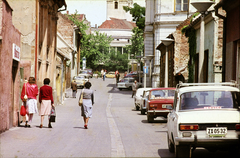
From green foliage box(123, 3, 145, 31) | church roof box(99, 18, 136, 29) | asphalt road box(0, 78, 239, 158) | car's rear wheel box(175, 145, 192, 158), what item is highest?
church roof box(99, 18, 136, 29)

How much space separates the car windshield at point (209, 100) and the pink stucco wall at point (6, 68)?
20.4 ft

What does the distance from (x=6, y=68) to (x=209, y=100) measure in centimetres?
745

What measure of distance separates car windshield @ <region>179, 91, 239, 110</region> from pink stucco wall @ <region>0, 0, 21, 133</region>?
622cm

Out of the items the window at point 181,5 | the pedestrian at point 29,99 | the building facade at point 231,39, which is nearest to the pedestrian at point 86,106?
the pedestrian at point 29,99

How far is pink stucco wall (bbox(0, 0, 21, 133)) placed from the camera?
43.7 feet

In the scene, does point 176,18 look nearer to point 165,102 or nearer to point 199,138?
point 165,102

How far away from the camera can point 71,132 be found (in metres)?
14.4

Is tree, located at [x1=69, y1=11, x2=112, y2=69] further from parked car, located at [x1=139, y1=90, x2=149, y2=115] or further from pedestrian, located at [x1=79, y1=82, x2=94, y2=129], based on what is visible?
pedestrian, located at [x1=79, y1=82, x2=94, y2=129]

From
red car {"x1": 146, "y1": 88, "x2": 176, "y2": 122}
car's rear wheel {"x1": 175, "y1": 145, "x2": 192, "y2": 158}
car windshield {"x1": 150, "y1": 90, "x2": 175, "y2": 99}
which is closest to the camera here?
car's rear wheel {"x1": 175, "y1": 145, "x2": 192, "y2": 158}

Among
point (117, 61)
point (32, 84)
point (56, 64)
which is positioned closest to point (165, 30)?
point (56, 64)

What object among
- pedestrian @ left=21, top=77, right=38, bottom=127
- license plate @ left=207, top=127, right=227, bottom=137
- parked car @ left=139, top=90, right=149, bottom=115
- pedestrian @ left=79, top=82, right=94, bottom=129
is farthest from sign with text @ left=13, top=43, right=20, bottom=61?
license plate @ left=207, top=127, right=227, bottom=137

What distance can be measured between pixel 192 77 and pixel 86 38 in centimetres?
6513

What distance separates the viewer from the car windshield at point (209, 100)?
9.08 metres

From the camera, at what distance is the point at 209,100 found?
927 centimetres
